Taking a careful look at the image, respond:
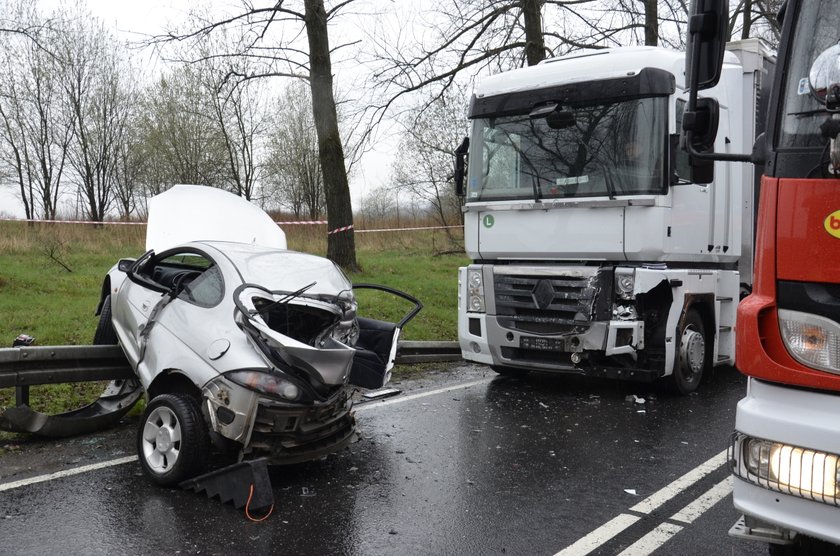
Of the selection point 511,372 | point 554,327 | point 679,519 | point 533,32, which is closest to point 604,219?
point 554,327

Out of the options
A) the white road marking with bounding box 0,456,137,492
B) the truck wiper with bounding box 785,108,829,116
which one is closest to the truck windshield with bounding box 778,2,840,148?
the truck wiper with bounding box 785,108,829,116

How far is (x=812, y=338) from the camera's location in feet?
8.68

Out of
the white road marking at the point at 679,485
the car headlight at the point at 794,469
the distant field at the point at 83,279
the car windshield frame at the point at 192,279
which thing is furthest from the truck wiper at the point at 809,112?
the distant field at the point at 83,279

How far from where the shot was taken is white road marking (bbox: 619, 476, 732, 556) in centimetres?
378

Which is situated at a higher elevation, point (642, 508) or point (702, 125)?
point (702, 125)

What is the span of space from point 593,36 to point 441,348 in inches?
358

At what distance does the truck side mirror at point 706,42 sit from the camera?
10.3 ft

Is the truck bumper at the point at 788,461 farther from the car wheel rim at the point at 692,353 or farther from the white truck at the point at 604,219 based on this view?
the car wheel rim at the point at 692,353

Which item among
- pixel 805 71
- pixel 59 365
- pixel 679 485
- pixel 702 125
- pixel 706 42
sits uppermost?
pixel 706 42

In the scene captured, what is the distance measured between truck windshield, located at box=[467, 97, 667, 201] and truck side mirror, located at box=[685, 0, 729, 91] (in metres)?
3.71

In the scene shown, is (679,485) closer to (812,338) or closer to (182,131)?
(812,338)

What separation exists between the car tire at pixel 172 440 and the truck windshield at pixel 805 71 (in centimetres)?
365

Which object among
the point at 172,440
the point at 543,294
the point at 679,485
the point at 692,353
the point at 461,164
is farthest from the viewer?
the point at 461,164

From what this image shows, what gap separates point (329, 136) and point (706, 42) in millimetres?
10660
